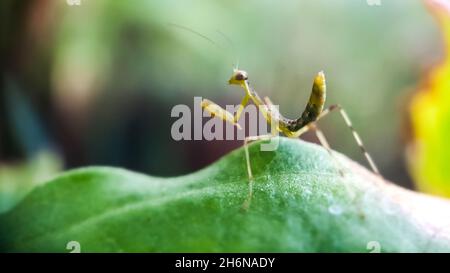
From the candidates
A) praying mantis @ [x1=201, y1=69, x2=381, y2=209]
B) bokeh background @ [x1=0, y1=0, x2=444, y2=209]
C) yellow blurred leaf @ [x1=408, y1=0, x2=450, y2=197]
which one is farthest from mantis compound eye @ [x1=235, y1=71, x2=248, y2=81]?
bokeh background @ [x1=0, y1=0, x2=444, y2=209]

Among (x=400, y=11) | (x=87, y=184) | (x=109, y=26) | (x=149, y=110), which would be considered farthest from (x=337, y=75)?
(x=87, y=184)

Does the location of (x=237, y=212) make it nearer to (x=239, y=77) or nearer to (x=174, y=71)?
(x=239, y=77)

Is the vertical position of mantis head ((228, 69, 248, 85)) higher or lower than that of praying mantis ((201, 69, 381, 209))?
higher

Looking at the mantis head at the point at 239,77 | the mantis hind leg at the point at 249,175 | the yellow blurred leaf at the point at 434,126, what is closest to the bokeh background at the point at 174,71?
the yellow blurred leaf at the point at 434,126

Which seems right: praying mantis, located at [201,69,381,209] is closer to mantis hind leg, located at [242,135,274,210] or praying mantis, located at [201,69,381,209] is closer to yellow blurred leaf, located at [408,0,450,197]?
mantis hind leg, located at [242,135,274,210]

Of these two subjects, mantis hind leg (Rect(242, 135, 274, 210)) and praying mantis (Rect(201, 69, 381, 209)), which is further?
praying mantis (Rect(201, 69, 381, 209))

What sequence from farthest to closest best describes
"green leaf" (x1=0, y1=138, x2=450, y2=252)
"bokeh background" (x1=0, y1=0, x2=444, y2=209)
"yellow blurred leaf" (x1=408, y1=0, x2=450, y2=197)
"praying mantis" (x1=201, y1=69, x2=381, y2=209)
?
"bokeh background" (x1=0, y1=0, x2=444, y2=209) → "yellow blurred leaf" (x1=408, y1=0, x2=450, y2=197) → "praying mantis" (x1=201, y1=69, x2=381, y2=209) → "green leaf" (x1=0, y1=138, x2=450, y2=252)

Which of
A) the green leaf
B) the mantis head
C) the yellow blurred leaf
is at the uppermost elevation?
the mantis head

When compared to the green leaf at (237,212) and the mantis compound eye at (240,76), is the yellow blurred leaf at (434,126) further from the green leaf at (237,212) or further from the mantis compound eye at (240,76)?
the mantis compound eye at (240,76)

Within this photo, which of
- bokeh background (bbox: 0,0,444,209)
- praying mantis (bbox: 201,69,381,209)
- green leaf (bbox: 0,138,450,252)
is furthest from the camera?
bokeh background (bbox: 0,0,444,209)
